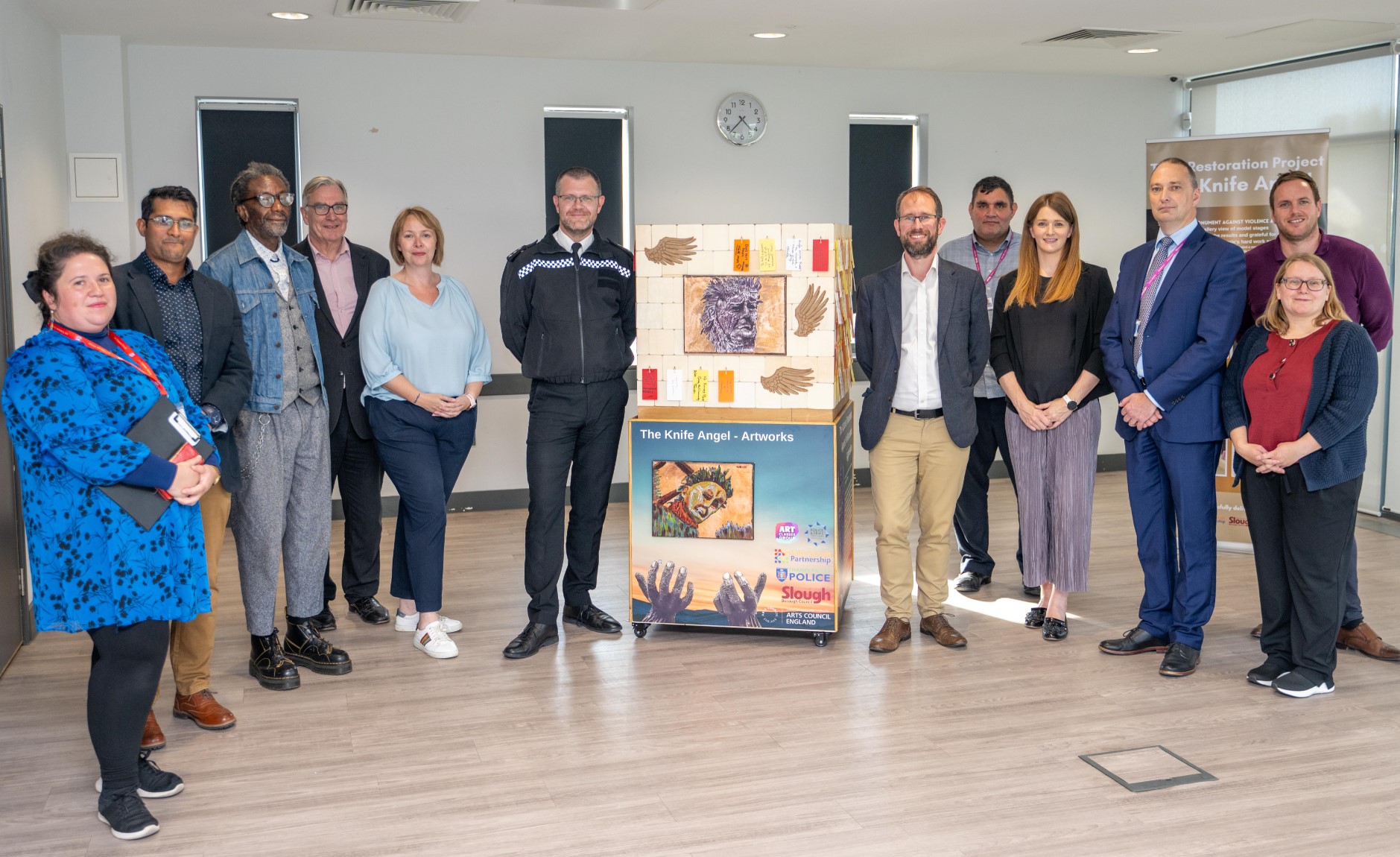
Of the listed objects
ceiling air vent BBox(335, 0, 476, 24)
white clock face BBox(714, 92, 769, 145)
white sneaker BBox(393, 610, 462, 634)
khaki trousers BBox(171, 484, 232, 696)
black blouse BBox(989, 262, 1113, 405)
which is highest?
ceiling air vent BBox(335, 0, 476, 24)

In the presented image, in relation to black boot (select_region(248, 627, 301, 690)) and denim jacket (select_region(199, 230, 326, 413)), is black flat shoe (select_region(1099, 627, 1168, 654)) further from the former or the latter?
denim jacket (select_region(199, 230, 326, 413))

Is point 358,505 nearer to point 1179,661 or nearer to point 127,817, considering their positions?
point 127,817

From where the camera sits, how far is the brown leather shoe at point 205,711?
12.5ft

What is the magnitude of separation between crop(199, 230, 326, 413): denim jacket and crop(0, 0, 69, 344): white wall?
1.30 metres

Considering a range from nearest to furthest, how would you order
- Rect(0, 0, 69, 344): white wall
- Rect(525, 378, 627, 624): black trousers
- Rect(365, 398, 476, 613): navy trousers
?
Rect(365, 398, 476, 613): navy trousers < Rect(525, 378, 627, 624): black trousers < Rect(0, 0, 69, 344): white wall

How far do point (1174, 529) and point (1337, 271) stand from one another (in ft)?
3.84

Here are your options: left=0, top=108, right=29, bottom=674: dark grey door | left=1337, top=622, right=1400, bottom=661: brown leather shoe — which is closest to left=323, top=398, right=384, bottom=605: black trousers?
left=0, top=108, right=29, bottom=674: dark grey door

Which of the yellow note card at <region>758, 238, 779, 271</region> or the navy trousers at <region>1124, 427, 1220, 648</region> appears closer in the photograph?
the navy trousers at <region>1124, 427, 1220, 648</region>

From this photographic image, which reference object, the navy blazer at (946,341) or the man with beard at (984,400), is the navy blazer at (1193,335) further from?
the man with beard at (984,400)

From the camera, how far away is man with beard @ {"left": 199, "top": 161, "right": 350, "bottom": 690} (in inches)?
159

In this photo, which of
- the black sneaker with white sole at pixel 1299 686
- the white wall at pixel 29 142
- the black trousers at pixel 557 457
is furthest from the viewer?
the white wall at pixel 29 142

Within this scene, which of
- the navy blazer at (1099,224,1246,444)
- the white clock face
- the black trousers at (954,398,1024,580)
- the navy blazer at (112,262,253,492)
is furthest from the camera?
the white clock face

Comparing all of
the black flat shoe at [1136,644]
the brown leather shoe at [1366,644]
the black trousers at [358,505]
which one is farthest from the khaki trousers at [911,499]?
the black trousers at [358,505]

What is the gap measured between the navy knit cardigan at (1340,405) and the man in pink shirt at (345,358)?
349 cm
